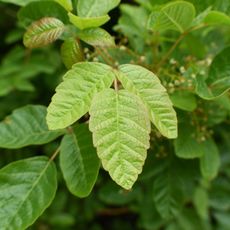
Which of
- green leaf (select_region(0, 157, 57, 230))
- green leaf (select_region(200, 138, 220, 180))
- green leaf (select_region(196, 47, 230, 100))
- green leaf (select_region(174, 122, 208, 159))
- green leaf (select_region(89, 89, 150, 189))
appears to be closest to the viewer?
green leaf (select_region(89, 89, 150, 189))

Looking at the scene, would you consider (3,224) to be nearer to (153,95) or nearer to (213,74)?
(153,95)

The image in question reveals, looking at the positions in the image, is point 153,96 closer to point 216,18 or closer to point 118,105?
point 118,105

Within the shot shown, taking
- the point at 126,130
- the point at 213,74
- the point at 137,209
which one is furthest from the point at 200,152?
the point at 137,209

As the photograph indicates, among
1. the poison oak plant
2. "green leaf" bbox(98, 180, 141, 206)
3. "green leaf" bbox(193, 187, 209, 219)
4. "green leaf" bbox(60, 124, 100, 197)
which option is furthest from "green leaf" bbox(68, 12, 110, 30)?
"green leaf" bbox(193, 187, 209, 219)

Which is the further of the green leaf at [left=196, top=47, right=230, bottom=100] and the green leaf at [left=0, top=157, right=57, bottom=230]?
the green leaf at [left=196, top=47, right=230, bottom=100]

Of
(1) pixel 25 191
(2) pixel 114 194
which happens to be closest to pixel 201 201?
(2) pixel 114 194

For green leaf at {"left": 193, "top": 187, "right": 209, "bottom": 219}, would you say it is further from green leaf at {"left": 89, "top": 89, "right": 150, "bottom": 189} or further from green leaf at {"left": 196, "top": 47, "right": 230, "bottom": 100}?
green leaf at {"left": 89, "top": 89, "right": 150, "bottom": 189}
